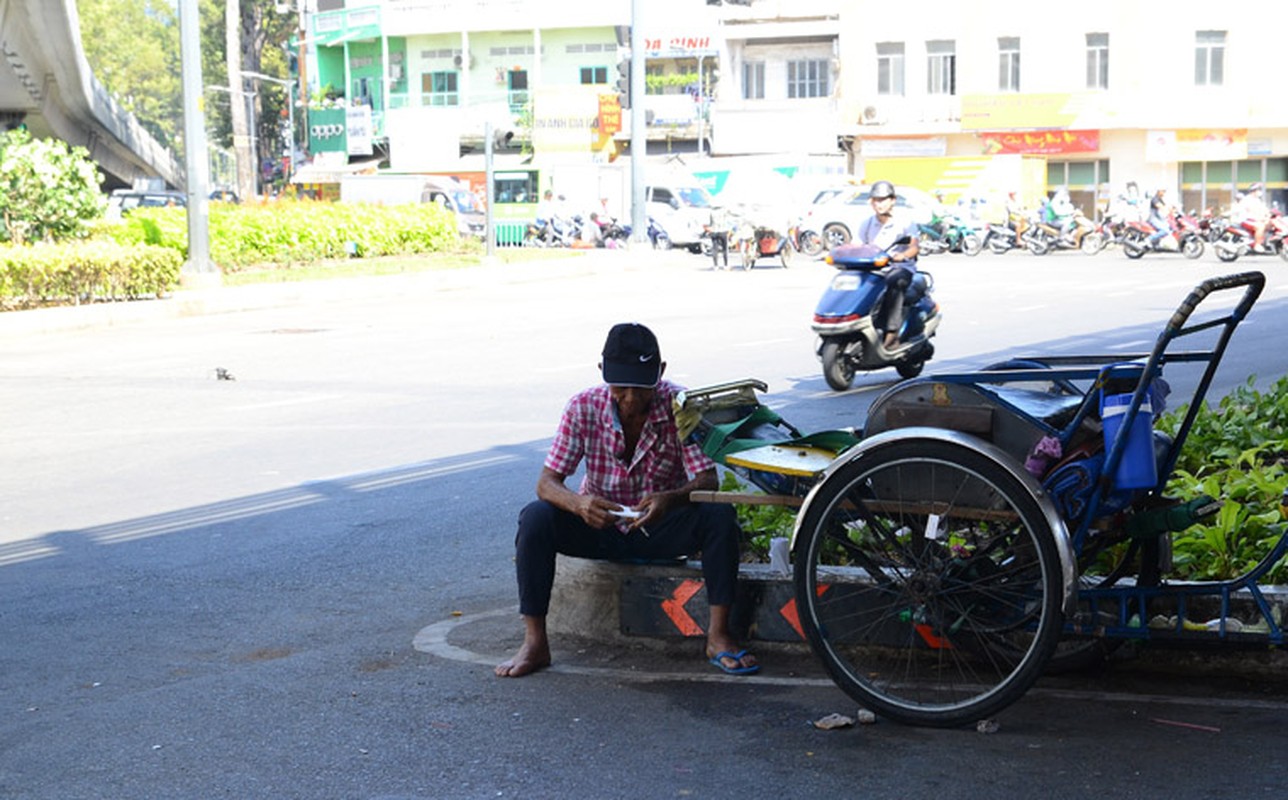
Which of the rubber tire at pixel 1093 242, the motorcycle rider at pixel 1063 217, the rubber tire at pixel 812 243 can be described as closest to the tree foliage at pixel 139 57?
the rubber tire at pixel 812 243

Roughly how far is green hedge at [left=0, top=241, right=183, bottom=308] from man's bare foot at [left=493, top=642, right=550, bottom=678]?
648 inches

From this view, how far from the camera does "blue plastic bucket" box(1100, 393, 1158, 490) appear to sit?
14.4 feet

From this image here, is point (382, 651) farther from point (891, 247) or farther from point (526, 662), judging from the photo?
point (891, 247)

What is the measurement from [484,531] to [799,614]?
3062 millimetres

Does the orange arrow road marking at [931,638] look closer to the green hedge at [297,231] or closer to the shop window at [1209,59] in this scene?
the green hedge at [297,231]

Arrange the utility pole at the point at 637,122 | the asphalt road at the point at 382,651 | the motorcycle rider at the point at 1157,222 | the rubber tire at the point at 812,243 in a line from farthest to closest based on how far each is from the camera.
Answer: the rubber tire at the point at 812,243
the utility pole at the point at 637,122
the motorcycle rider at the point at 1157,222
the asphalt road at the point at 382,651

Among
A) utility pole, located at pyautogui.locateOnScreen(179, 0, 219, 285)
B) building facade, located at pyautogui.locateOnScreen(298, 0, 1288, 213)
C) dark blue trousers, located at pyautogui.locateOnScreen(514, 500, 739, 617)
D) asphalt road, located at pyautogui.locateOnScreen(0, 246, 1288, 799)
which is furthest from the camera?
building facade, located at pyautogui.locateOnScreen(298, 0, 1288, 213)

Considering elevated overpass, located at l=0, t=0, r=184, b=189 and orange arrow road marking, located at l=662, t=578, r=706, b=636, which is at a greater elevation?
elevated overpass, located at l=0, t=0, r=184, b=189

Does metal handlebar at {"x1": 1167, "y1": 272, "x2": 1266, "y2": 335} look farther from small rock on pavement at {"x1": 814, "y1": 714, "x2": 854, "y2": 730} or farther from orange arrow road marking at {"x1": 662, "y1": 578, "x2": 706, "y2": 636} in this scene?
orange arrow road marking at {"x1": 662, "y1": 578, "x2": 706, "y2": 636}

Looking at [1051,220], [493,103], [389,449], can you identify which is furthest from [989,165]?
[389,449]

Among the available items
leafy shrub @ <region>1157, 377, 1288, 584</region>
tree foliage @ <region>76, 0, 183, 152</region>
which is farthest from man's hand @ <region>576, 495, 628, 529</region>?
tree foliage @ <region>76, 0, 183, 152</region>

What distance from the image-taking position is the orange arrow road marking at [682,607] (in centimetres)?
534

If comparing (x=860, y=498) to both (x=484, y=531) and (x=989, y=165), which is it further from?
(x=989, y=165)

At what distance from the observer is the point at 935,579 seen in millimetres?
4594
